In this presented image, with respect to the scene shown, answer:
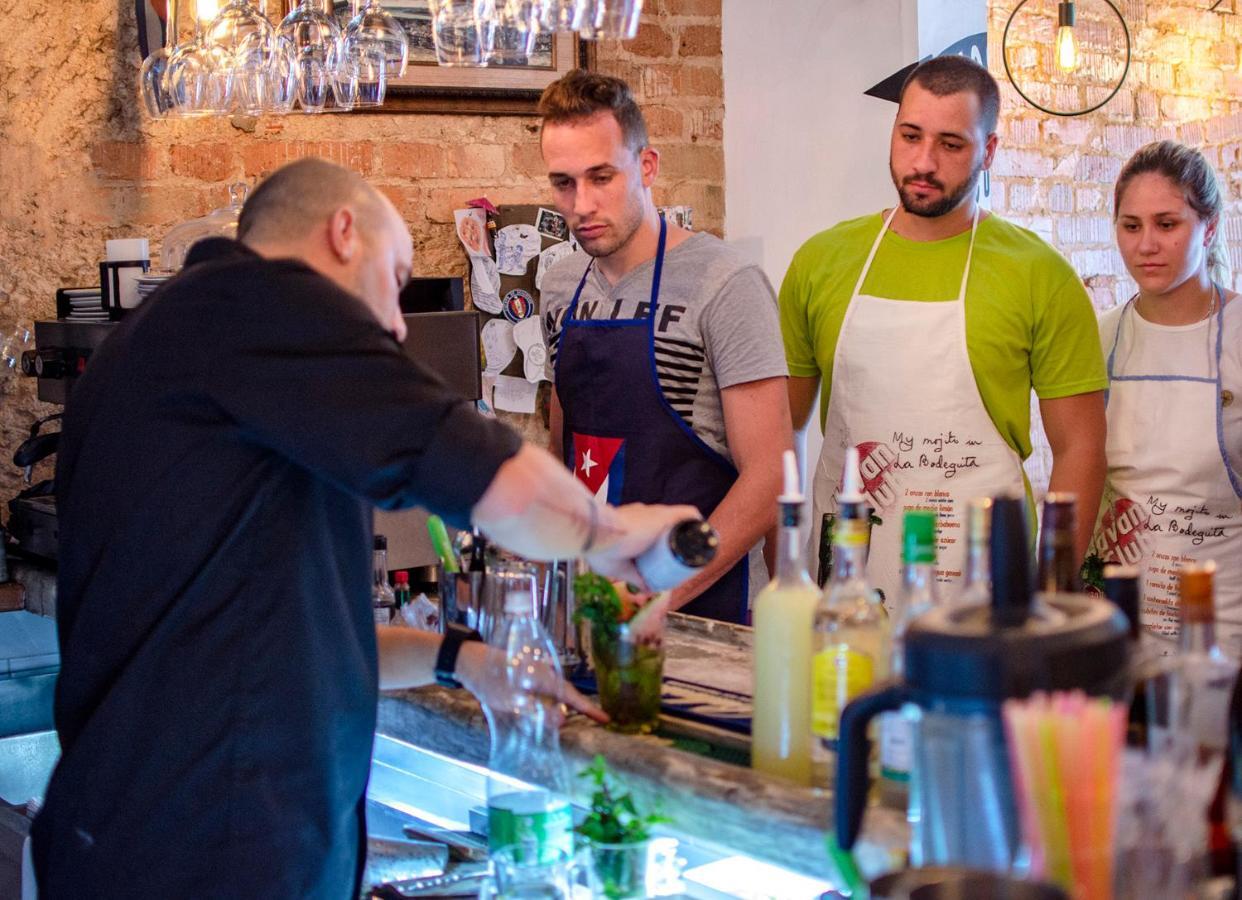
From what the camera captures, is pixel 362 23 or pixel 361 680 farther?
pixel 362 23

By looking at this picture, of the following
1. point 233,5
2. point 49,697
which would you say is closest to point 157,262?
point 233,5

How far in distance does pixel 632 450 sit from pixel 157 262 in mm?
1561

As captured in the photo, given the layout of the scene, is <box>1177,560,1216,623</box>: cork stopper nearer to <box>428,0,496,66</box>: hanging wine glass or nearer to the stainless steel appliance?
the stainless steel appliance

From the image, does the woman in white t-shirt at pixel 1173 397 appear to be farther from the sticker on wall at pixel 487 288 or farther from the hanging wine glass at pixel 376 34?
the sticker on wall at pixel 487 288

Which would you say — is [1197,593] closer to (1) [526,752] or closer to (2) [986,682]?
(2) [986,682]

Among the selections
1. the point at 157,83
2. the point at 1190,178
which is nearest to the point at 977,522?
the point at 1190,178

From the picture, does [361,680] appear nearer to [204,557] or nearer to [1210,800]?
[204,557]

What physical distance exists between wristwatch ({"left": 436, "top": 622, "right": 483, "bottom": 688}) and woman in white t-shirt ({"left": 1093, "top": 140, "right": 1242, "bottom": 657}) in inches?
58.3

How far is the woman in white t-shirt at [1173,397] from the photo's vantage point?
2.79 metres

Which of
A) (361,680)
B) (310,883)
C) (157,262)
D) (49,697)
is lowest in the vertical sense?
(49,697)

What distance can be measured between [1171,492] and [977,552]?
159cm

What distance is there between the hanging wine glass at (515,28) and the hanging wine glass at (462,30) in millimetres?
17

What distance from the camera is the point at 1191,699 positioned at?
1.29m

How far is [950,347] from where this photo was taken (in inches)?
111
